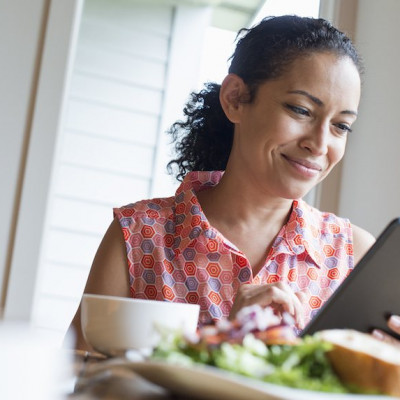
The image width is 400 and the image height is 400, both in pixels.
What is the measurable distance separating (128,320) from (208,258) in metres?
0.73

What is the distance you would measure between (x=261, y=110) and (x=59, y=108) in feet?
3.92

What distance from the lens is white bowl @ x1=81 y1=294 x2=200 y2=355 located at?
2.40ft

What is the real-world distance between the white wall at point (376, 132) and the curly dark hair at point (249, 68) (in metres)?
0.58

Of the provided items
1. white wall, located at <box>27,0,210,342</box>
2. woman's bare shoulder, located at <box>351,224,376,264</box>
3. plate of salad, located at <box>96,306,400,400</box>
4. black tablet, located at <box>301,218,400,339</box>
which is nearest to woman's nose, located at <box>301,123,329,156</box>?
woman's bare shoulder, located at <box>351,224,376,264</box>

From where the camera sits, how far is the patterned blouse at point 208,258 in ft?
4.72

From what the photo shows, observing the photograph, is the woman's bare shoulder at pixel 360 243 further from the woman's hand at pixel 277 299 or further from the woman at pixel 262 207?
the woman's hand at pixel 277 299

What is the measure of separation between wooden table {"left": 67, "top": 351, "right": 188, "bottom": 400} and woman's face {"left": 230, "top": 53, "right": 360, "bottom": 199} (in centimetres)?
90

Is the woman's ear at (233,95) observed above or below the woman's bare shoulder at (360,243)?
above

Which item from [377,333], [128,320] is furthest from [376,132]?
[128,320]

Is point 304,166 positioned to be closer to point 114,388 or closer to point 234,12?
point 114,388

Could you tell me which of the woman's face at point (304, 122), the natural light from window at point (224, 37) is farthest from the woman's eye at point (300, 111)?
the natural light from window at point (224, 37)

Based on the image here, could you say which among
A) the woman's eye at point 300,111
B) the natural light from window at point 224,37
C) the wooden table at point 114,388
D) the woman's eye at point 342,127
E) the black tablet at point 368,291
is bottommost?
the wooden table at point 114,388

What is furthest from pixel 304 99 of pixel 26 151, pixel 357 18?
pixel 26 151

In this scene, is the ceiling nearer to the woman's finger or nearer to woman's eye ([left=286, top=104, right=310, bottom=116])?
woman's eye ([left=286, top=104, right=310, bottom=116])
